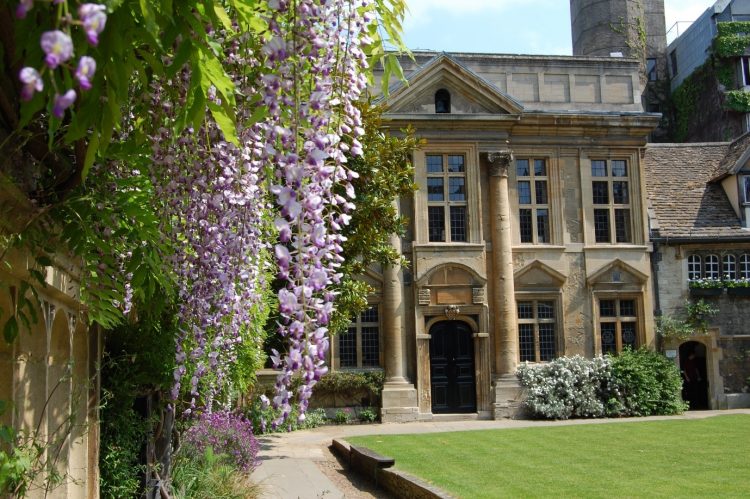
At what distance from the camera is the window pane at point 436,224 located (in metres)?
24.6

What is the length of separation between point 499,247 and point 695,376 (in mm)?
8145

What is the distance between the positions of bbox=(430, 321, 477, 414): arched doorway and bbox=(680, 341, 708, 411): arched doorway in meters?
7.34

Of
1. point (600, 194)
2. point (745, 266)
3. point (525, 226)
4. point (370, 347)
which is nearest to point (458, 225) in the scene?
point (525, 226)

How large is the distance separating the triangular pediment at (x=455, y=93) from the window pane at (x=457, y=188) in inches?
79.4

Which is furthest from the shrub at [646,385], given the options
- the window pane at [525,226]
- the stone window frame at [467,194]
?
the stone window frame at [467,194]

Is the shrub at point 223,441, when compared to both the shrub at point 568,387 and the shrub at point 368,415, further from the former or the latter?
the shrub at point 568,387

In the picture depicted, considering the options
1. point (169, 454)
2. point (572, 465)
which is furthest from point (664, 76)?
point (169, 454)

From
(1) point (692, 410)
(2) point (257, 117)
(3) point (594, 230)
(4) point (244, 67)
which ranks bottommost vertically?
(1) point (692, 410)

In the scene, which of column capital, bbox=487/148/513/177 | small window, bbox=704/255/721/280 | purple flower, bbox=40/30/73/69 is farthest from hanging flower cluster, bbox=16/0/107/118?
small window, bbox=704/255/721/280

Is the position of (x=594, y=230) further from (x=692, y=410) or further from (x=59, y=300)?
(x=59, y=300)

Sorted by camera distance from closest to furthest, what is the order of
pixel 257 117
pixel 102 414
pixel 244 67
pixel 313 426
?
pixel 257 117 < pixel 244 67 < pixel 102 414 < pixel 313 426

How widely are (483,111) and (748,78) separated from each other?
651 inches

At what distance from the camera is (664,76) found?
135 ft

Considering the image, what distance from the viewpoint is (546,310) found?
25.0 metres
